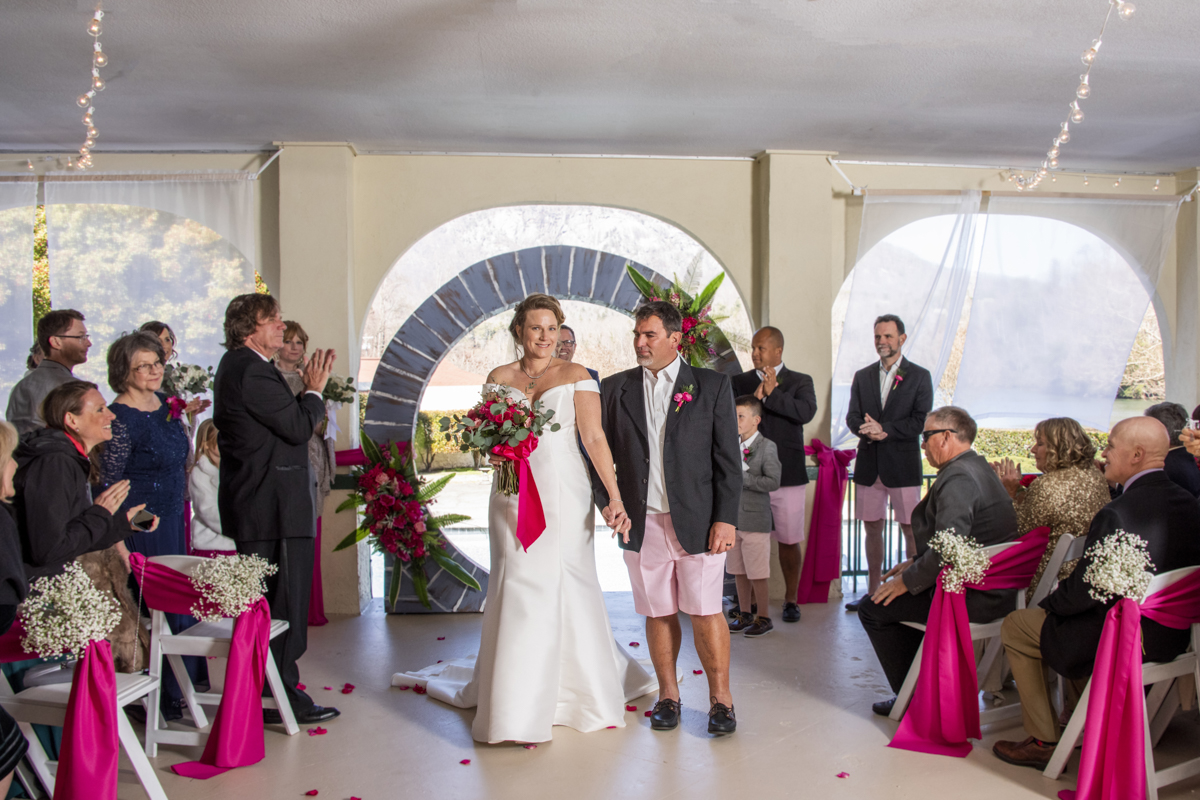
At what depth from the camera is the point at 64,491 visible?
2.91 meters

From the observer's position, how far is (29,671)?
9.88 feet

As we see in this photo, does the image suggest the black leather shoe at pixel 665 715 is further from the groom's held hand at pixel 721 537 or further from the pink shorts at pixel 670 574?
the groom's held hand at pixel 721 537

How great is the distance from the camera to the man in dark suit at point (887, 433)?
5492mm

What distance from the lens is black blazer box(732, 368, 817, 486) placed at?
18.1 feet

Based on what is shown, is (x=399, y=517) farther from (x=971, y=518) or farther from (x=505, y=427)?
(x=971, y=518)

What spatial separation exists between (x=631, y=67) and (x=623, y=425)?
73.3 inches

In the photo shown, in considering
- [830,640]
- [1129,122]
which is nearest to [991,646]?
[830,640]

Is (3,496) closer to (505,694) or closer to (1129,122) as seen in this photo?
(505,694)

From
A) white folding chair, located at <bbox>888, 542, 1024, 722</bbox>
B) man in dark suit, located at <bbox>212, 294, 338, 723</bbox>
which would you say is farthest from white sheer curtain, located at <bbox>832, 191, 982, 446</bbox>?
man in dark suit, located at <bbox>212, 294, 338, 723</bbox>

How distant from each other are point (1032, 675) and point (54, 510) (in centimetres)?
338

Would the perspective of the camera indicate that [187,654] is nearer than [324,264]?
Yes

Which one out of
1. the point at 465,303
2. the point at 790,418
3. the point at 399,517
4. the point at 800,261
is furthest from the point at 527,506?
the point at 800,261

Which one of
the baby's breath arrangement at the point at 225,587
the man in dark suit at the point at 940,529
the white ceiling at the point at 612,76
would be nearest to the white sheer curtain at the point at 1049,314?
the white ceiling at the point at 612,76

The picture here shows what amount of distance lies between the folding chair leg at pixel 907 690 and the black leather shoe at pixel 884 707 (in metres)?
0.03
